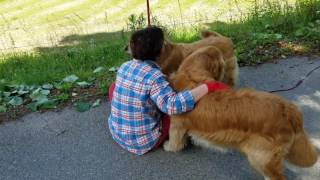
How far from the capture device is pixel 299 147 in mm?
3387

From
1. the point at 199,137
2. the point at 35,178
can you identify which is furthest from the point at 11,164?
the point at 199,137

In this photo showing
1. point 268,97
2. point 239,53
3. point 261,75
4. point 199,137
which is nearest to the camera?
point 268,97

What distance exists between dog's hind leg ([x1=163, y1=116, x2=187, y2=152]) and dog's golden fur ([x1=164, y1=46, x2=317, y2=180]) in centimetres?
23

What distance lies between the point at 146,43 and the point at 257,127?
126 centimetres

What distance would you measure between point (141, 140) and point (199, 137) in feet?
2.16

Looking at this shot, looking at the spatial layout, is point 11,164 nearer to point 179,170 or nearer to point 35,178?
point 35,178

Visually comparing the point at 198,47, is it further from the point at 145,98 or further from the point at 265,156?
the point at 265,156

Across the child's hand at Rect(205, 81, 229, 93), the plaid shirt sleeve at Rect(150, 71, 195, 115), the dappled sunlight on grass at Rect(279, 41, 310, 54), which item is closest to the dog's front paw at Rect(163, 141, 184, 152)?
the plaid shirt sleeve at Rect(150, 71, 195, 115)

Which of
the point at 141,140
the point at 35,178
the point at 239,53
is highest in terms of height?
the point at 239,53

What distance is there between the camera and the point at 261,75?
18.6 feet

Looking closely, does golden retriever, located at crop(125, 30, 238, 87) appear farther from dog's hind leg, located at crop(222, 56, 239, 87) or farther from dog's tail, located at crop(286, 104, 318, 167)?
dog's tail, located at crop(286, 104, 318, 167)

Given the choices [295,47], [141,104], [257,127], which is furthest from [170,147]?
[295,47]

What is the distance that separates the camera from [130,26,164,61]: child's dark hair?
394 centimetres

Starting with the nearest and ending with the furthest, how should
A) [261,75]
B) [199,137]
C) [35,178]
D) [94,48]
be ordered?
[199,137] < [35,178] < [261,75] < [94,48]
